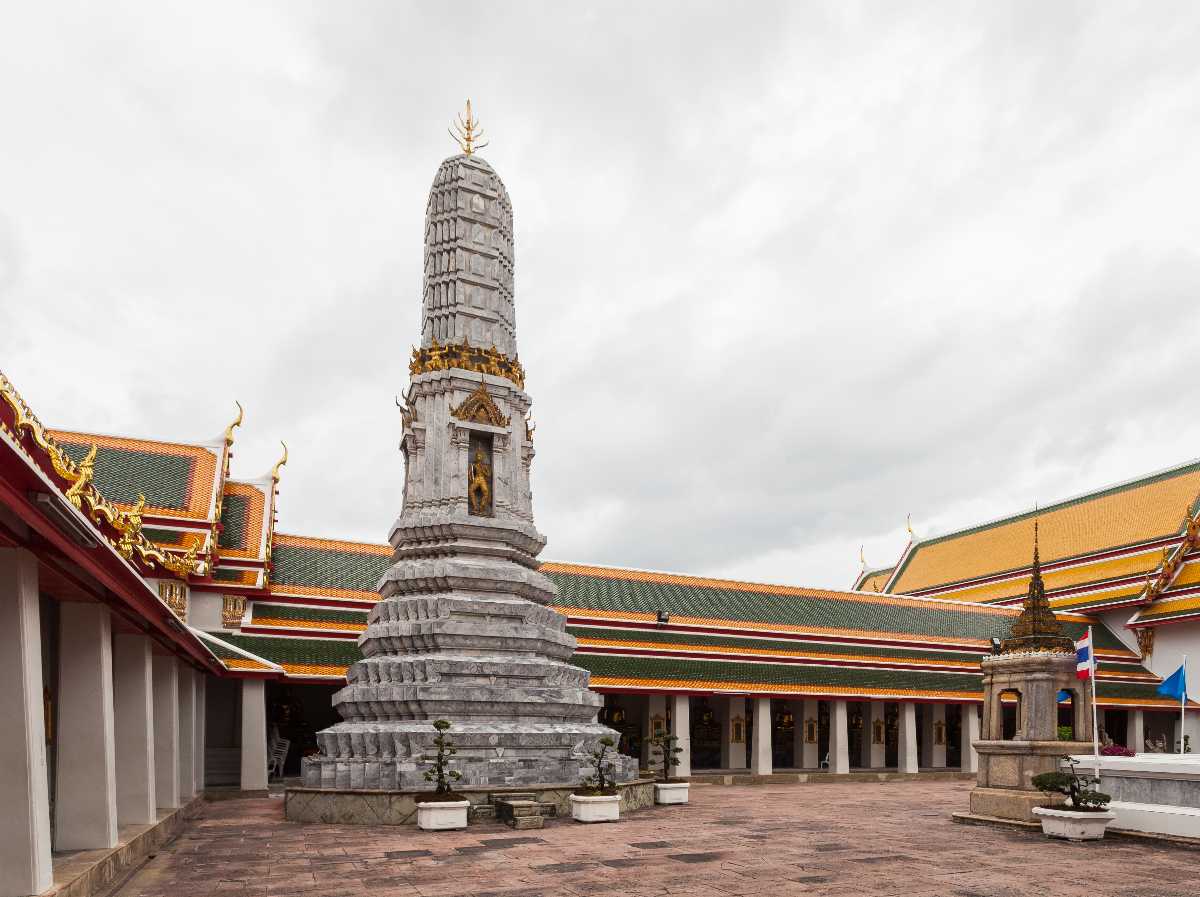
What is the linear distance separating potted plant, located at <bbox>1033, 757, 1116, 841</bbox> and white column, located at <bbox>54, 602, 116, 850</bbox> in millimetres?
13475

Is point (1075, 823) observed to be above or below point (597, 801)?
above

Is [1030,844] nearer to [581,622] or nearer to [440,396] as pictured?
[440,396]

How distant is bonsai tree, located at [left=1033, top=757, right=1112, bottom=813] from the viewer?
1543cm

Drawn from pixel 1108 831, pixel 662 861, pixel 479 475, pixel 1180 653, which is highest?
pixel 479 475

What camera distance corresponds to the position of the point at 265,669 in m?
24.5

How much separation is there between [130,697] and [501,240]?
1429 cm

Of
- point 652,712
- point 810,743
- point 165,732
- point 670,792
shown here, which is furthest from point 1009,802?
point 810,743

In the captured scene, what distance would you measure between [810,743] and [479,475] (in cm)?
1806

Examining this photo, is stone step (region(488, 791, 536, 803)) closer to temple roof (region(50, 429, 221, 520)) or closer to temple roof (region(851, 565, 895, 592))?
temple roof (region(50, 429, 221, 520))

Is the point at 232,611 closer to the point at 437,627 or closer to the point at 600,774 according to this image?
the point at 437,627

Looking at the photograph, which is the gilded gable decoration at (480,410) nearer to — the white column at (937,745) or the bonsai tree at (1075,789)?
the bonsai tree at (1075,789)

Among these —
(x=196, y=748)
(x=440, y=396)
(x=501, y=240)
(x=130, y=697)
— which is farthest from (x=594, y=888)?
(x=501, y=240)

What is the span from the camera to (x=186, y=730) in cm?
2072

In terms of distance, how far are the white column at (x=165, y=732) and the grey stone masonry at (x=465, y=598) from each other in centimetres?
275
